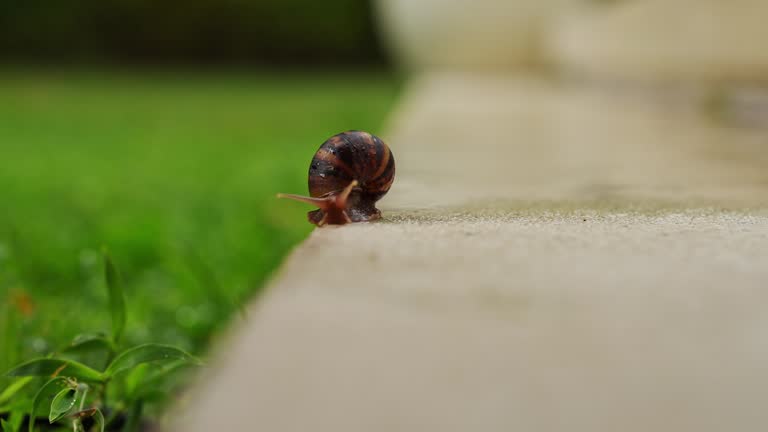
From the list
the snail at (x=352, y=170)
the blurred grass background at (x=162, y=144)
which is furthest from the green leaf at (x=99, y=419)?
the snail at (x=352, y=170)

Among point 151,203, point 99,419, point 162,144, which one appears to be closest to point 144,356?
point 99,419

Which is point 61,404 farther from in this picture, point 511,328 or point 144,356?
point 511,328

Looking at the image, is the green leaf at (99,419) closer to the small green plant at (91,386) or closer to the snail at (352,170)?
the small green plant at (91,386)

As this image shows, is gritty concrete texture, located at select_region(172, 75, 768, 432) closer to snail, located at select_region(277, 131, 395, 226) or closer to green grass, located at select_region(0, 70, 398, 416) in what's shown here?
snail, located at select_region(277, 131, 395, 226)

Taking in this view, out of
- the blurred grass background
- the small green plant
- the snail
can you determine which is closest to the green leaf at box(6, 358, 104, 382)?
the small green plant

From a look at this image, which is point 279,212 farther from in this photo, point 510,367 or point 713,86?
point 510,367

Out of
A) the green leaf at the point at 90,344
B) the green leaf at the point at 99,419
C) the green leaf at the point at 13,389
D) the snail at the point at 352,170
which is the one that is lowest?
the green leaf at the point at 13,389

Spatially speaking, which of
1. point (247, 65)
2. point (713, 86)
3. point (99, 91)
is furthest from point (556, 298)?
point (247, 65)
